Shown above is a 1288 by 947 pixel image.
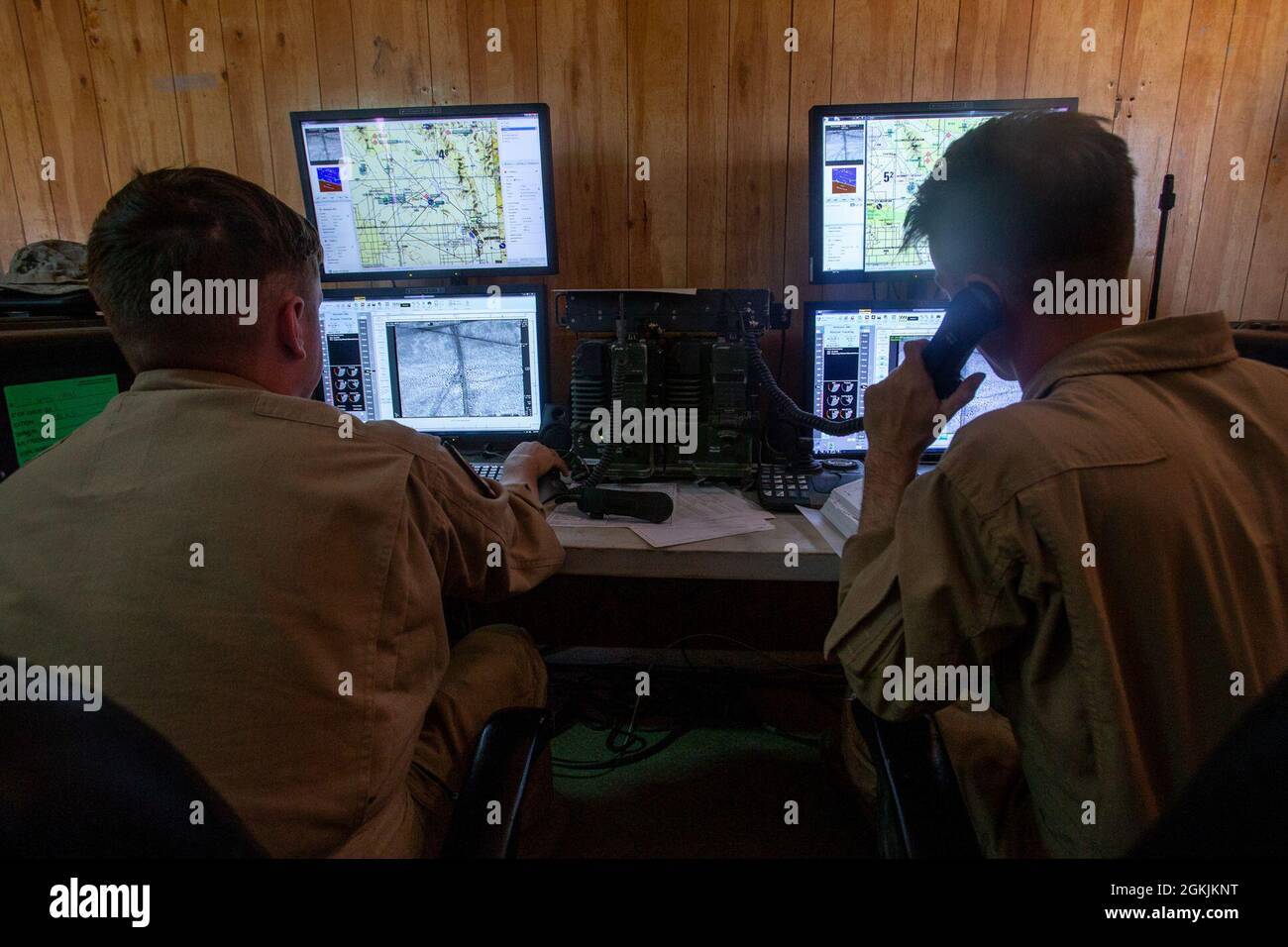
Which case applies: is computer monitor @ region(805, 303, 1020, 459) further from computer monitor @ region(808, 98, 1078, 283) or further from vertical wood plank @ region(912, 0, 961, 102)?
vertical wood plank @ region(912, 0, 961, 102)

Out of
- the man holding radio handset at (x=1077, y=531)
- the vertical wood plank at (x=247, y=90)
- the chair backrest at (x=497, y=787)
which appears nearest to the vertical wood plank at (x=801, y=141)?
the man holding radio handset at (x=1077, y=531)

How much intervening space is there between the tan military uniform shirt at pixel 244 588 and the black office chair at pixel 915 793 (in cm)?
58

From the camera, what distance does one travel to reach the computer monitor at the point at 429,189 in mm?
1554

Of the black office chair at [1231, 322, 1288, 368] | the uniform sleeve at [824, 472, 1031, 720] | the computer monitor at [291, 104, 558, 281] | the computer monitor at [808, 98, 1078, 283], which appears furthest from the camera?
the computer monitor at [291, 104, 558, 281]

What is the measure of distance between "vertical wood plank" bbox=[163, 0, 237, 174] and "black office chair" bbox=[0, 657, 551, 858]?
175cm

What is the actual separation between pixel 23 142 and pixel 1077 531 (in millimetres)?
2691

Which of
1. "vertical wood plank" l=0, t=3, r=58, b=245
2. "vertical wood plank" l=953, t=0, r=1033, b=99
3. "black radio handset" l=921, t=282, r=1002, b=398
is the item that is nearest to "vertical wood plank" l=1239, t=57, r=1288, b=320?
"vertical wood plank" l=953, t=0, r=1033, b=99

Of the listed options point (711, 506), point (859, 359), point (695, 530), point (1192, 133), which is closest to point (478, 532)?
point (695, 530)

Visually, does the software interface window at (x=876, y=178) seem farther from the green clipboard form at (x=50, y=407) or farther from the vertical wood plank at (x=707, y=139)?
the green clipboard form at (x=50, y=407)

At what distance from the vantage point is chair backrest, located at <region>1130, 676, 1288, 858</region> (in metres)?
0.33

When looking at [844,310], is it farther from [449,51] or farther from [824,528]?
[449,51]

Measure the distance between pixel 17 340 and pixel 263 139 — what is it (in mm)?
1021

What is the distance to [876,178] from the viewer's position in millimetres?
1502
